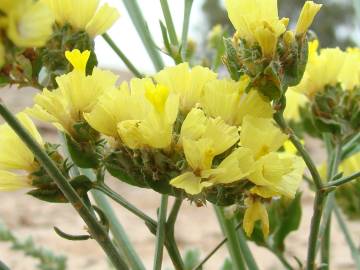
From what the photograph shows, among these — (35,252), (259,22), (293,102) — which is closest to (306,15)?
(259,22)

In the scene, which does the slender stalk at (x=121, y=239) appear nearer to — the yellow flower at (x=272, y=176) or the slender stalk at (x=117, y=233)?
the slender stalk at (x=117, y=233)

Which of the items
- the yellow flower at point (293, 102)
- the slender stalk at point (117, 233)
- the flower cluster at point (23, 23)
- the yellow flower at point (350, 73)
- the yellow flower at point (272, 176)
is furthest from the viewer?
the yellow flower at point (293, 102)

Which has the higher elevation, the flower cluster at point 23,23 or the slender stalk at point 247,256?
the flower cluster at point 23,23

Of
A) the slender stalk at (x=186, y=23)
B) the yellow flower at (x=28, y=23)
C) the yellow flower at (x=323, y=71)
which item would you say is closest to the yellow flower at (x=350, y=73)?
the yellow flower at (x=323, y=71)

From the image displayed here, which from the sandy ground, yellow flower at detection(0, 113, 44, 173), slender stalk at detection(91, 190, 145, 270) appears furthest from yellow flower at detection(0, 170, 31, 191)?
the sandy ground

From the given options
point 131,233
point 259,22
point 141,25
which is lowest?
point 259,22

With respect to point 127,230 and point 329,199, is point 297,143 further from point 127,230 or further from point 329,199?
point 127,230

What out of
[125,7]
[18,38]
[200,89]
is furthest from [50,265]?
[18,38]
